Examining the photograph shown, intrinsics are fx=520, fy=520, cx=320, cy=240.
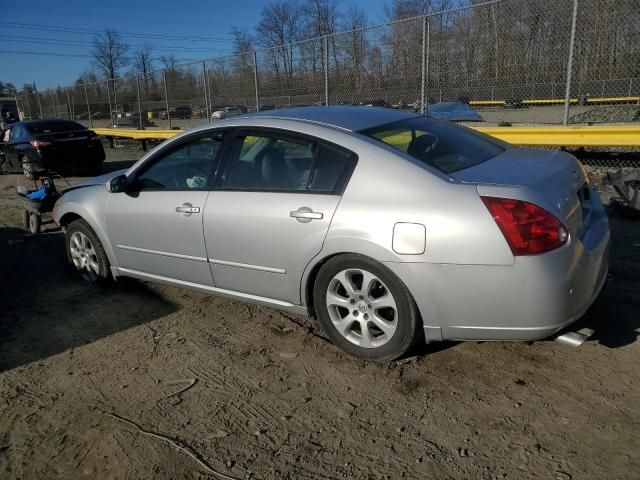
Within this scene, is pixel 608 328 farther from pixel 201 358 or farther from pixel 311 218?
pixel 201 358

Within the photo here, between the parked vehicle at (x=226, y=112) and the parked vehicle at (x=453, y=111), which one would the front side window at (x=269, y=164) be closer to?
the parked vehicle at (x=453, y=111)

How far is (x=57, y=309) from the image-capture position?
4340mm

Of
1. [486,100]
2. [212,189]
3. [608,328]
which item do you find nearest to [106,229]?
Answer: [212,189]

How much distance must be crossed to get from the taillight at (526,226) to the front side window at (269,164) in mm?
1223

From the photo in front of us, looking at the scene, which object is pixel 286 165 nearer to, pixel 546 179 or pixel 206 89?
pixel 546 179

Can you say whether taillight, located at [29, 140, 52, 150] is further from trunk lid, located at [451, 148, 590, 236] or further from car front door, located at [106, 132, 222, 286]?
trunk lid, located at [451, 148, 590, 236]

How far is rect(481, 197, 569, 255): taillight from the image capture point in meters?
2.60

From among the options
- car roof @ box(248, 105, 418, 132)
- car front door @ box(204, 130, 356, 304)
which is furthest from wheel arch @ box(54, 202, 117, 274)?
car roof @ box(248, 105, 418, 132)

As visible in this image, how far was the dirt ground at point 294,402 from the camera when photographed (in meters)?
2.37

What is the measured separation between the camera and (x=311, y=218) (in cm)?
315

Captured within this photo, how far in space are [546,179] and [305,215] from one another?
1.39 metres

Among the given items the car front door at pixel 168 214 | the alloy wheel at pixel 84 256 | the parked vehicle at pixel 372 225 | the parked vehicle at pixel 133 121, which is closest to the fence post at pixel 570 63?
the parked vehicle at pixel 372 225

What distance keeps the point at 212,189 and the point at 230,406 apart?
5.12 feet

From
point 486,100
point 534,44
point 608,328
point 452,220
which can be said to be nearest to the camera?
point 452,220
